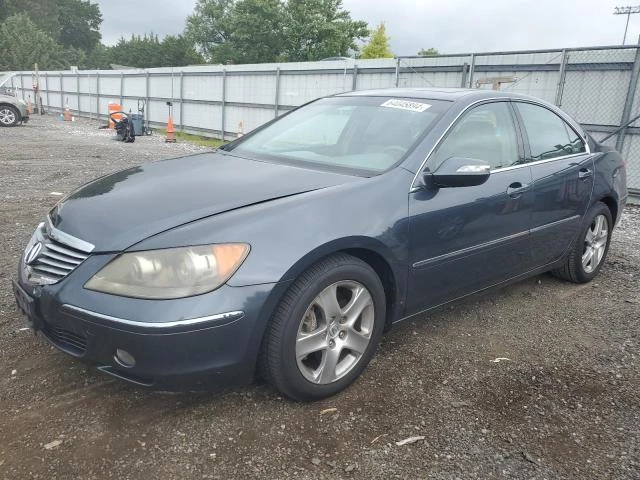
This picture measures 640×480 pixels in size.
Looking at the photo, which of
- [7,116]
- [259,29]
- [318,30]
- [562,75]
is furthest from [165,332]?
[259,29]

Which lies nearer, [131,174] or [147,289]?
[147,289]

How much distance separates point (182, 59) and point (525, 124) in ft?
243

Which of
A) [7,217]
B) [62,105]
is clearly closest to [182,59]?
[62,105]

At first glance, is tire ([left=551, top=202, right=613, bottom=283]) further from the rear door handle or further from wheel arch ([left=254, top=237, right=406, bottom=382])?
wheel arch ([left=254, top=237, right=406, bottom=382])

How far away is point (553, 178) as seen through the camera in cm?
376

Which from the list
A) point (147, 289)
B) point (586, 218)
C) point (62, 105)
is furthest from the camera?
point (62, 105)

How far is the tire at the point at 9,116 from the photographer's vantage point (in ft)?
60.2

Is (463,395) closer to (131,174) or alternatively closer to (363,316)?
(363,316)

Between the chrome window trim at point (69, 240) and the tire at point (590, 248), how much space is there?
357 cm

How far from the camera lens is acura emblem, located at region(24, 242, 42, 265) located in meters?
2.54

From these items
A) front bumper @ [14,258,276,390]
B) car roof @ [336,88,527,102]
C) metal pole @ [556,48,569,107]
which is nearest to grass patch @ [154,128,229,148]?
metal pole @ [556,48,569,107]

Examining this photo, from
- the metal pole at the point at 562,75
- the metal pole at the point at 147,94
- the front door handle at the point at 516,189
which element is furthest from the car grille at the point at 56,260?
the metal pole at the point at 147,94

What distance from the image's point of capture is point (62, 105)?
30.1m

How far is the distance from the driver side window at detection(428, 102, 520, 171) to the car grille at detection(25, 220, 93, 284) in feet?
6.09
